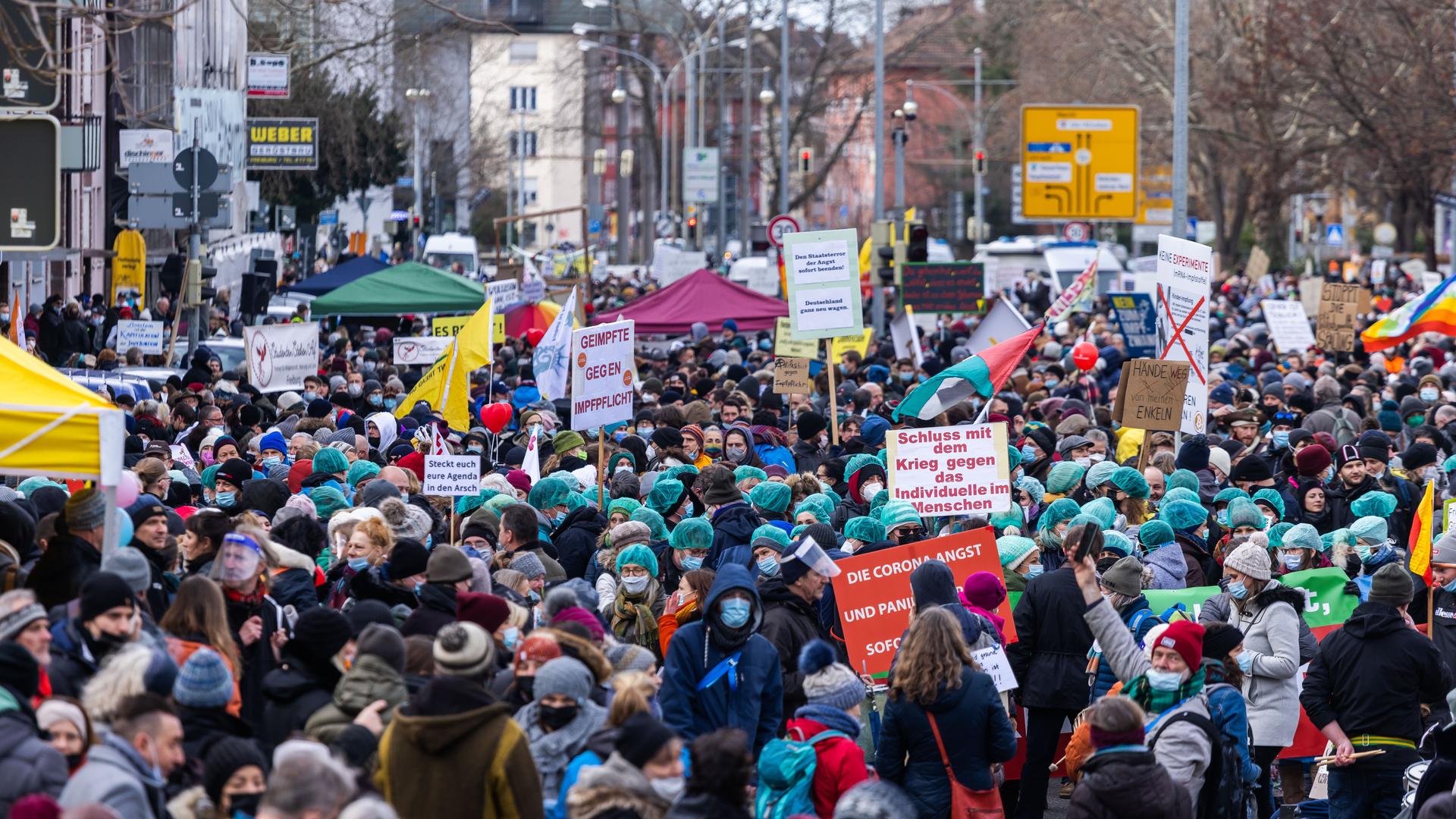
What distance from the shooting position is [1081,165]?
33.4 meters

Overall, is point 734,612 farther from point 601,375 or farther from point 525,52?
point 525,52

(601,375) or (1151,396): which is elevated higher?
(601,375)

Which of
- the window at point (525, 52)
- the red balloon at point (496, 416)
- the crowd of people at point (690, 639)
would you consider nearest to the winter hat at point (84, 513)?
the crowd of people at point (690, 639)

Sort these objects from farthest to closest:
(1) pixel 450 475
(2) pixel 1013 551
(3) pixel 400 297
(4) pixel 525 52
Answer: (4) pixel 525 52 < (3) pixel 400 297 < (1) pixel 450 475 < (2) pixel 1013 551

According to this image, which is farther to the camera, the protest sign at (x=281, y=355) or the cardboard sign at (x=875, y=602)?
the protest sign at (x=281, y=355)

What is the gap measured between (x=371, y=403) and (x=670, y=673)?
1045 cm

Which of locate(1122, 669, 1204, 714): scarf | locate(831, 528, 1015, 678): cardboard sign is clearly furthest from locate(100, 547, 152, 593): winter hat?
locate(1122, 669, 1204, 714): scarf

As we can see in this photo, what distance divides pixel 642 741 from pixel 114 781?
135 cm

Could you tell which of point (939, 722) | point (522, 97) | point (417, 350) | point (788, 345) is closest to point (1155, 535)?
point (939, 722)

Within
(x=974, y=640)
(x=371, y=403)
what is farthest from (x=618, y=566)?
(x=371, y=403)

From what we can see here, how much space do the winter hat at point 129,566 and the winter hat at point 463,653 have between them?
48.7 inches

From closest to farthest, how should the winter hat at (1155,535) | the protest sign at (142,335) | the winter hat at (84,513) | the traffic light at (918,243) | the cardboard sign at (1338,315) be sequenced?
the winter hat at (84,513) → the winter hat at (1155,535) → the protest sign at (142,335) → the cardboard sign at (1338,315) → the traffic light at (918,243)

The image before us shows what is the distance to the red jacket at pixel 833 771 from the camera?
21.0 ft

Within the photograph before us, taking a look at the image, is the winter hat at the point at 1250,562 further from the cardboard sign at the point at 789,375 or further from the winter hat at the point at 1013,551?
the cardboard sign at the point at 789,375
